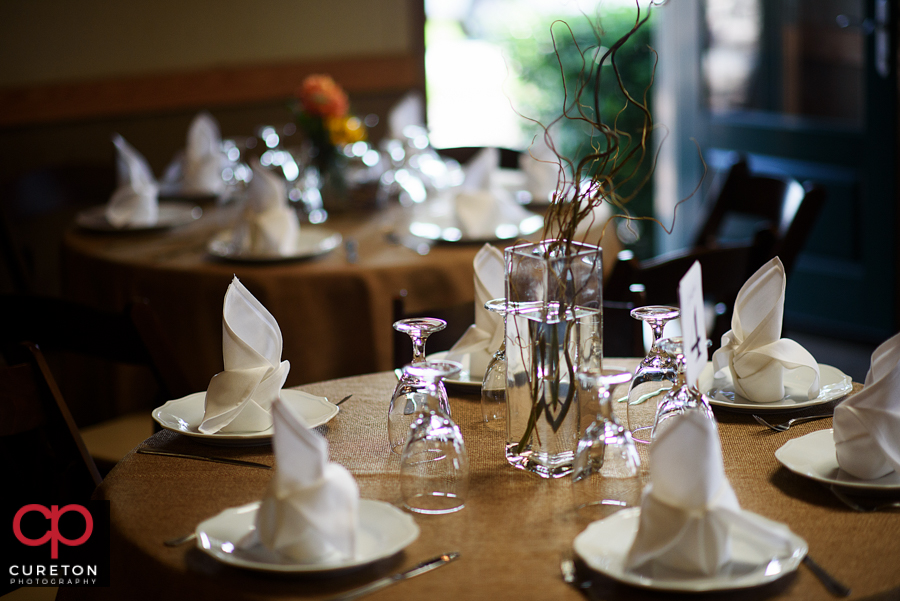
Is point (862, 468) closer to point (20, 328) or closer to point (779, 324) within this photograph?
point (779, 324)

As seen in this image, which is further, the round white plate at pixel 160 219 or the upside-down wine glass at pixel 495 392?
the round white plate at pixel 160 219

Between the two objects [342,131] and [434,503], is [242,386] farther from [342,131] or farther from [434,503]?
[342,131]

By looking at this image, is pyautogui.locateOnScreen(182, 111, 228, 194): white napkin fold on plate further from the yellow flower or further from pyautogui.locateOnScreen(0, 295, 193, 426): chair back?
Result: pyautogui.locateOnScreen(0, 295, 193, 426): chair back

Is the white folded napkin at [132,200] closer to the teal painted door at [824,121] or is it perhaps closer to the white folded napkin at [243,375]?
the white folded napkin at [243,375]

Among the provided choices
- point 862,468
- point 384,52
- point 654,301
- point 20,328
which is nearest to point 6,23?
point 384,52

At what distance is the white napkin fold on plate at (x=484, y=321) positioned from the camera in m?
1.74

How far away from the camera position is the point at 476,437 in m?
1.52

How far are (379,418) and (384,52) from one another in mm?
4319

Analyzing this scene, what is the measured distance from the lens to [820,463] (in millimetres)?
1321

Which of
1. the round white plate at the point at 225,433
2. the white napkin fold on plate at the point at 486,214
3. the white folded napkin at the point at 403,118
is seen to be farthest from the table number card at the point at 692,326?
the white folded napkin at the point at 403,118

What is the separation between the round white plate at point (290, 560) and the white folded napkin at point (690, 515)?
11.0 inches

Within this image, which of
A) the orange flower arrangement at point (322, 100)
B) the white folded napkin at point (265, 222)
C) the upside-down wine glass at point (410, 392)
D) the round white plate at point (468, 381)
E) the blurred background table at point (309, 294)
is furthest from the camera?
Result: the orange flower arrangement at point (322, 100)

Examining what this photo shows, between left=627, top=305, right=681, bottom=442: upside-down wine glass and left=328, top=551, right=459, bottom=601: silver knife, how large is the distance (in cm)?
45

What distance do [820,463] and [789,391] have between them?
31cm
